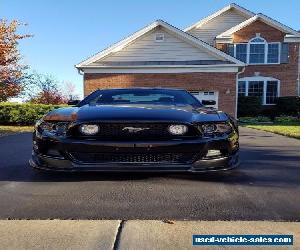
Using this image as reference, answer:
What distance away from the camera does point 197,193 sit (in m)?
3.59

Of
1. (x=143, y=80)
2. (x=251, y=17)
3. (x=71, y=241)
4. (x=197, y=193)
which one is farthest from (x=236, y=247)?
(x=251, y=17)

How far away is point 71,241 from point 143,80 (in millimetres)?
18250

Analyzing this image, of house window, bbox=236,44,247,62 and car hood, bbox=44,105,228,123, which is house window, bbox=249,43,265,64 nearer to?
house window, bbox=236,44,247,62

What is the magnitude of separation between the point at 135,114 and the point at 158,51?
17457 millimetres

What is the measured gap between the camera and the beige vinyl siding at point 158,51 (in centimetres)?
2070

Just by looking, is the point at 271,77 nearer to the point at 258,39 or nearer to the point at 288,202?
the point at 258,39

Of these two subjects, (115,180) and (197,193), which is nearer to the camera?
(197,193)

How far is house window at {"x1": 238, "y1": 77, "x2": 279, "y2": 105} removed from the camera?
2469cm

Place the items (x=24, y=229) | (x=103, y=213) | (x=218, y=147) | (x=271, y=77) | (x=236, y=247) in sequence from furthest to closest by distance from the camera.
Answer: (x=271, y=77)
(x=218, y=147)
(x=103, y=213)
(x=24, y=229)
(x=236, y=247)

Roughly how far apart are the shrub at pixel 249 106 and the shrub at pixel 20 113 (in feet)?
40.1

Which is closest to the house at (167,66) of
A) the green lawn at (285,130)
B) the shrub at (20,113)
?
the shrub at (20,113)

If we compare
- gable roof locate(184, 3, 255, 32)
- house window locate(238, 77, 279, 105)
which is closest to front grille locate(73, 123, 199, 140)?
house window locate(238, 77, 279, 105)

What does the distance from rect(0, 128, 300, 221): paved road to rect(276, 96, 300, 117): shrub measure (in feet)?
63.8

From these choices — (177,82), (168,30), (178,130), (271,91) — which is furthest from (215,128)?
(271,91)
